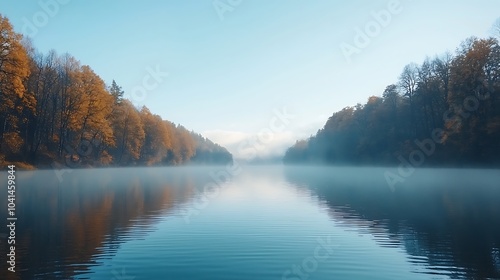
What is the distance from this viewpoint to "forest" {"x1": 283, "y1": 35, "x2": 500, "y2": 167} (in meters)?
59.3

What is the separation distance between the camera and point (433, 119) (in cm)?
8150

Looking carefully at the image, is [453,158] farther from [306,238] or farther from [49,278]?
[49,278]

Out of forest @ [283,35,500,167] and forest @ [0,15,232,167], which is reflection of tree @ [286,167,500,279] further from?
forest @ [0,15,232,167]

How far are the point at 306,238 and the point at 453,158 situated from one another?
60.0 m

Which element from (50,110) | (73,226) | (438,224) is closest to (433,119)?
(438,224)

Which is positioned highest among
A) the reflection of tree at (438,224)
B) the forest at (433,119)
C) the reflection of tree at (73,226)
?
the forest at (433,119)

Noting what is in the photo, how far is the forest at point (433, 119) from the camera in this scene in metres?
59.3

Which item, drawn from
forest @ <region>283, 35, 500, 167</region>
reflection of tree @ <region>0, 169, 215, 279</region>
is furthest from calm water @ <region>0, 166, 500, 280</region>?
forest @ <region>283, 35, 500, 167</region>

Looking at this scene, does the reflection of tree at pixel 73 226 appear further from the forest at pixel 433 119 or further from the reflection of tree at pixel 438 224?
the forest at pixel 433 119

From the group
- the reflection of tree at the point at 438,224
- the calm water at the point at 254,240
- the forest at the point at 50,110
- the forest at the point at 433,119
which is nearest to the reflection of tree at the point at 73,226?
the calm water at the point at 254,240

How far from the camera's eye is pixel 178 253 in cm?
1470

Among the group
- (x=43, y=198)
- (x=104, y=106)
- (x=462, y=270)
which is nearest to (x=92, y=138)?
(x=104, y=106)

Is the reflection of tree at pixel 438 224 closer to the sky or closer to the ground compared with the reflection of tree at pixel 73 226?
closer to the ground

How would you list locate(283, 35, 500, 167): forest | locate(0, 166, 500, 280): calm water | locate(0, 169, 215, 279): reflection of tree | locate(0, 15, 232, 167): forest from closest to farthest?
locate(0, 166, 500, 280): calm water → locate(0, 169, 215, 279): reflection of tree → locate(0, 15, 232, 167): forest → locate(283, 35, 500, 167): forest
